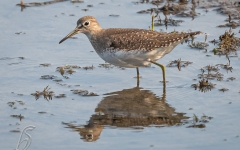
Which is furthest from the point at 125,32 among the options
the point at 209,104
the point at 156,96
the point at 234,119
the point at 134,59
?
the point at 234,119

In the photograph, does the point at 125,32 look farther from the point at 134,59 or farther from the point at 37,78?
the point at 37,78

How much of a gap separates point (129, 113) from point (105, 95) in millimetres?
925

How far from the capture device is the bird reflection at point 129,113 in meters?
9.27

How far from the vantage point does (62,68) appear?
11.7 meters

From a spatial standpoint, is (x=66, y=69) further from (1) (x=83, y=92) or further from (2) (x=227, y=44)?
(2) (x=227, y=44)

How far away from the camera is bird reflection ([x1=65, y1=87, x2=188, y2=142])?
9.27 metres

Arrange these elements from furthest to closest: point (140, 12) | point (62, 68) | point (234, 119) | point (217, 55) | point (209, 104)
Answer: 1. point (140, 12)
2. point (217, 55)
3. point (62, 68)
4. point (209, 104)
5. point (234, 119)

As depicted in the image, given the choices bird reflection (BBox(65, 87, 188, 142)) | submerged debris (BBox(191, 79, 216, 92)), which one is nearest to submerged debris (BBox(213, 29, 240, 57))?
submerged debris (BBox(191, 79, 216, 92))

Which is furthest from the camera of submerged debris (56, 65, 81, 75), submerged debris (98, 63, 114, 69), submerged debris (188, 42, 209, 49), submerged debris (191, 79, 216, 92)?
submerged debris (188, 42, 209, 49)

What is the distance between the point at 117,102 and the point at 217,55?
10.1ft

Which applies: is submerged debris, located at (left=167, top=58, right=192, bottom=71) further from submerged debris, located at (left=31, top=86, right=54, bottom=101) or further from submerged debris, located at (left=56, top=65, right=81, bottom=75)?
submerged debris, located at (left=31, top=86, right=54, bottom=101)

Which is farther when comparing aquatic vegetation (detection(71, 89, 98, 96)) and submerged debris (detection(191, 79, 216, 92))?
submerged debris (detection(191, 79, 216, 92))

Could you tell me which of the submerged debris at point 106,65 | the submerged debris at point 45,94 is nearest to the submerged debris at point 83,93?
the submerged debris at point 45,94

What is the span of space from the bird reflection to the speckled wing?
807 mm
